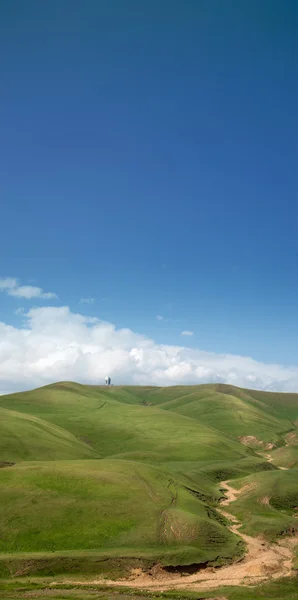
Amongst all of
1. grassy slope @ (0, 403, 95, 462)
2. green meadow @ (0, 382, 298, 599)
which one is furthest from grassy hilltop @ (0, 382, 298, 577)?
grassy slope @ (0, 403, 95, 462)

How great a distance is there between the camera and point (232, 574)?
54.8 meters

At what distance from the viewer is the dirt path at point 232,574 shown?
A: 50.7 meters

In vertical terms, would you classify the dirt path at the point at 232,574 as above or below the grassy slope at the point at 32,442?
below

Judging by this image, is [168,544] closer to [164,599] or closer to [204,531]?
[204,531]

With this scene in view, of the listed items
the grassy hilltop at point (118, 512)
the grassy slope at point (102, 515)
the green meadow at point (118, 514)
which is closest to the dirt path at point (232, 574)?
the green meadow at point (118, 514)

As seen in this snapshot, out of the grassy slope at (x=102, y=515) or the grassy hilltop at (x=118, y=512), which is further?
the grassy slope at (x=102, y=515)

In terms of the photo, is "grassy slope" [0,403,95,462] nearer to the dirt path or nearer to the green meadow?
the green meadow

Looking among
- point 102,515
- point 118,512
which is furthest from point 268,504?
point 102,515

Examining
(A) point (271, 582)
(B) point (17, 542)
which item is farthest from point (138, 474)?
(A) point (271, 582)

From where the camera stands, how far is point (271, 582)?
5109 centimetres

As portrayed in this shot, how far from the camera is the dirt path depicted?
50.7m

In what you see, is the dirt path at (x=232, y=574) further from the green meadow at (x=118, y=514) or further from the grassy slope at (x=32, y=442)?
the grassy slope at (x=32, y=442)

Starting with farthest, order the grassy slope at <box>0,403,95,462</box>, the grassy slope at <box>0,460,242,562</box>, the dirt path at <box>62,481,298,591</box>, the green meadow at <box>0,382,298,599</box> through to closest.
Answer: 1. the grassy slope at <box>0,403,95,462</box>
2. the grassy slope at <box>0,460,242,562</box>
3. the green meadow at <box>0,382,298,599</box>
4. the dirt path at <box>62,481,298,591</box>

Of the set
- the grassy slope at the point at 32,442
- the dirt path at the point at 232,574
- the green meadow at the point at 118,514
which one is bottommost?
the dirt path at the point at 232,574
